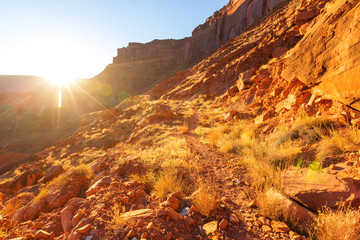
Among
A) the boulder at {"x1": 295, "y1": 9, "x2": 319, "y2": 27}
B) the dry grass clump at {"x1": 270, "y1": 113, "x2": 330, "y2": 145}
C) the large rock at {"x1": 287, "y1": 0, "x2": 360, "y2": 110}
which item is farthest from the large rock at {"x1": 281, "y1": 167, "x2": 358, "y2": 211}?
the boulder at {"x1": 295, "y1": 9, "x2": 319, "y2": 27}

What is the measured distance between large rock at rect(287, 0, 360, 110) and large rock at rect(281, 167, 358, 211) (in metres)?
2.38

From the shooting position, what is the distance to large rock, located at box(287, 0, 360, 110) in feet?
11.5

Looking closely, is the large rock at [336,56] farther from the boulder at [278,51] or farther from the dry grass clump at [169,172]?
the boulder at [278,51]

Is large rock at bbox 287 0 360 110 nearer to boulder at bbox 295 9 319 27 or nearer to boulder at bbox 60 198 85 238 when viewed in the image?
boulder at bbox 60 198 85 238

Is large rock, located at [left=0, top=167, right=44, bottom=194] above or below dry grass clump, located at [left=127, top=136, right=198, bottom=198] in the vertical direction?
below

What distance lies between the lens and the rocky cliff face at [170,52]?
129 ft

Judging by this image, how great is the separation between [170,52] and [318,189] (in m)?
67.4

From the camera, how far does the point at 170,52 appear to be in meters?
63.1

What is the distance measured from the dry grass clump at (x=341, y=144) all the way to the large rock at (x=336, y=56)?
800 millimetres

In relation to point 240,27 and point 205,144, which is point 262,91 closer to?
point 205,144

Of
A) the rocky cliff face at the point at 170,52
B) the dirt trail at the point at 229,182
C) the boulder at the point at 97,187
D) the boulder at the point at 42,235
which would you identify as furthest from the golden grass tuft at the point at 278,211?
the rocky cliff face at the point at 170,52

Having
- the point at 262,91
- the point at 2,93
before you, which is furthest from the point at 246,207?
the point at 2,93

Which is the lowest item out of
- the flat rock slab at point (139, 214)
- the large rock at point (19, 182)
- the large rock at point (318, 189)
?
the large rock at point (19, 182)

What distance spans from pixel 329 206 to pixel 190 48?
5967 centimetres
